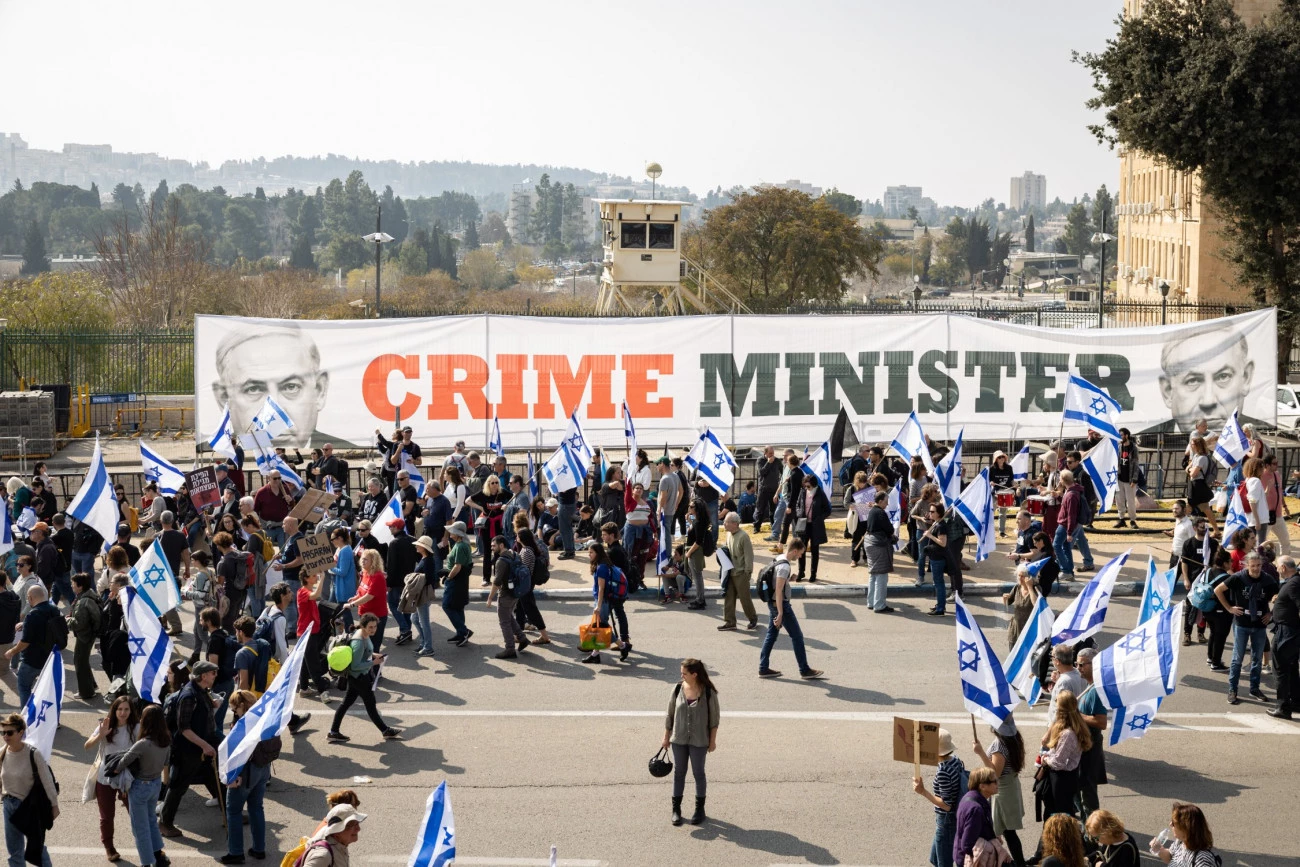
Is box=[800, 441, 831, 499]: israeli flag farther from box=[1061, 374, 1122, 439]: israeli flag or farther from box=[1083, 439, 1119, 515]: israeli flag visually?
box=[1061, 374, 1122, 439]: israeli flag

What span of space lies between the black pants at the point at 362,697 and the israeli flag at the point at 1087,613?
6.06 metres

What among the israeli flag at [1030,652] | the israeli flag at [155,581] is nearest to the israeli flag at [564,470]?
the israeli flag at [155,581]

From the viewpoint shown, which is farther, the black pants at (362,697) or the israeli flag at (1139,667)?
the black pants at (362,697)

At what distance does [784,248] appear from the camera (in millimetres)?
76188

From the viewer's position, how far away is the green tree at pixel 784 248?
75500 mm

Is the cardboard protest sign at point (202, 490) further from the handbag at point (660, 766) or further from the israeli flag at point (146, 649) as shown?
the handbag at point (660, 766)

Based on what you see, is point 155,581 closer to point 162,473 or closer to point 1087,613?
point 162,473

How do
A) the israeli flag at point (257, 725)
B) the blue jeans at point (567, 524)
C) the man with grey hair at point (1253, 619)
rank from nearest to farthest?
the israeli flag at point (257, 725) → the man with grey hair at point (1253, 619) → the blue jeans at point (567, 524)

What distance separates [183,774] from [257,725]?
4.20 ft

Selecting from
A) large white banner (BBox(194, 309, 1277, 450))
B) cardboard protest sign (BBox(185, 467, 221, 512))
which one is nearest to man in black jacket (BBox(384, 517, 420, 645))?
cardboard protest sign (BBox(185, 467, 221, 512))

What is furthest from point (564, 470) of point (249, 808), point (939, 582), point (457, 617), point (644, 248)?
point (644, 248)

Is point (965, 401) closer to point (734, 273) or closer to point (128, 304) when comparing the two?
point (734, 273)

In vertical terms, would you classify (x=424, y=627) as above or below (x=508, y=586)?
below

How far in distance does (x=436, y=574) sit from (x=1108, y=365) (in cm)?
1497
